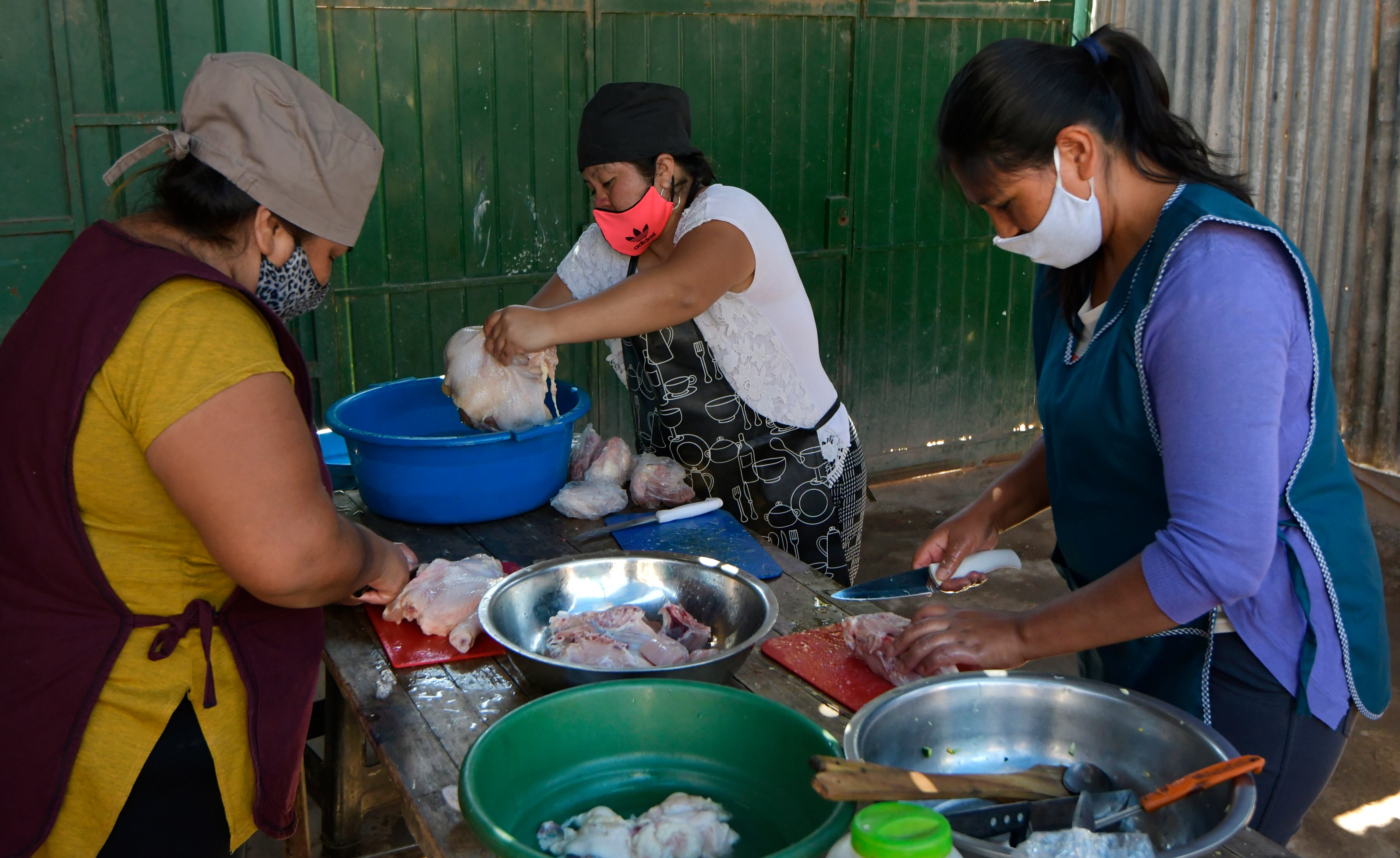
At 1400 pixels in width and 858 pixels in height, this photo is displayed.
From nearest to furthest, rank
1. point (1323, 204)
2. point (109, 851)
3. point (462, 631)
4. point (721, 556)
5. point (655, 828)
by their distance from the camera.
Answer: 1. point (655, 828)
2. point (109, 851)
3. point (462, 631)
4. point (721, 556)
5. point (1323, 204)

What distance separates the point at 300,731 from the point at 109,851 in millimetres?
328

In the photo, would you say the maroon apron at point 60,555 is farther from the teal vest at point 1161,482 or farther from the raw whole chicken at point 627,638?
the teal vest at point 1161,482

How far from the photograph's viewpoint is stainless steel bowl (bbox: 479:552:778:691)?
2039mm

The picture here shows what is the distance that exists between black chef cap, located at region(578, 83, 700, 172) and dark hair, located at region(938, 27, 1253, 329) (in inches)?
46.8

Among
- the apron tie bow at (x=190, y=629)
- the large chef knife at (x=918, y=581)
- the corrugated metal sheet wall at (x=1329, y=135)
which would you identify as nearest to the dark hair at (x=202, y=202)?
the apron tie bow at (x=190, y=629)

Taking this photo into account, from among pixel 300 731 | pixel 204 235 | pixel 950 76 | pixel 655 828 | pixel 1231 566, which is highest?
pixel 950 76

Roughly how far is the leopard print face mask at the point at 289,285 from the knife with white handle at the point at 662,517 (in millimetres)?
1007

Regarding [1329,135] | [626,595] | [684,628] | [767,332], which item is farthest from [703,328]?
[1329,135]

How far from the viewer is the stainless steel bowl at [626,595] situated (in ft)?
6.69

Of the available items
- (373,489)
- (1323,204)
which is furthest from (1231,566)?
(1323,204)

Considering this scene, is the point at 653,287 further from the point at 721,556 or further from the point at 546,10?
the point at 546,10

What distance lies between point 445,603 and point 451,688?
8.6 inches

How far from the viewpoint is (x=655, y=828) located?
1.44m

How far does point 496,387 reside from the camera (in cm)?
273
